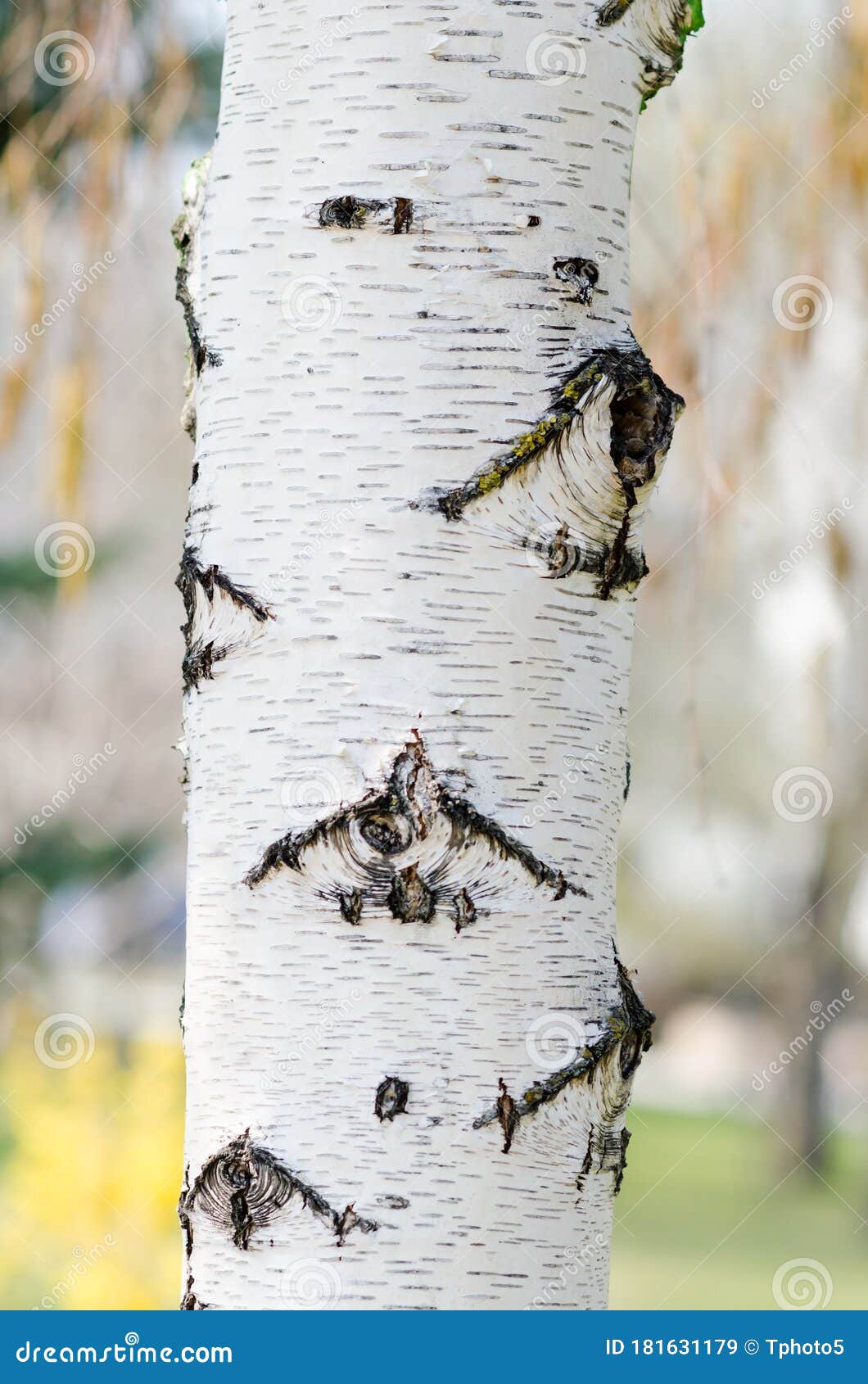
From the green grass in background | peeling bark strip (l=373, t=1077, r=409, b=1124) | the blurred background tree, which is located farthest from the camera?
the green grass in background

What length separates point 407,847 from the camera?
542mm

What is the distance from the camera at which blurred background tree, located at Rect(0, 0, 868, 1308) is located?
3.82ft

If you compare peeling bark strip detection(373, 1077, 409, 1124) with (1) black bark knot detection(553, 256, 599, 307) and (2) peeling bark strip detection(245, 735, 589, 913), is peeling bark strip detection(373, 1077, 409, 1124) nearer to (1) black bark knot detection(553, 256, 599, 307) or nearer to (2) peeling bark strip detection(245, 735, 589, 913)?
(2) peeling bark strip detection(245, 735, 589, 913)

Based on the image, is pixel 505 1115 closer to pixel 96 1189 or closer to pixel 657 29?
pixel 657 29

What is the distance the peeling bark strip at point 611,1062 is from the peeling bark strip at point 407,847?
0.08 meters

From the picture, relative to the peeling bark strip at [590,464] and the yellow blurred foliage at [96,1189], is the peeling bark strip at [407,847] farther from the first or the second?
the yellow blurred foliage at [96,1189]

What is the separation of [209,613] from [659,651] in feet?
20.9

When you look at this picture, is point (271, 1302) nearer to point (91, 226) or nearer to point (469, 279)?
point (469, 279)

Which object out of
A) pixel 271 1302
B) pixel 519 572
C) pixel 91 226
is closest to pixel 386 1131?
pixel 271 1302

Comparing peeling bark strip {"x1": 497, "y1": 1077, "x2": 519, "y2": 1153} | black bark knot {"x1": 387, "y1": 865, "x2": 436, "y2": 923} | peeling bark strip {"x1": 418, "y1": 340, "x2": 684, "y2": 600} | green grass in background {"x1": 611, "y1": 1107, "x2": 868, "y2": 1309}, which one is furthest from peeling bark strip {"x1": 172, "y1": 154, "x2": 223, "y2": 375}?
green grass in background {"x1": 611, "y1": 1107, "x2": 868, "y2": 1309}

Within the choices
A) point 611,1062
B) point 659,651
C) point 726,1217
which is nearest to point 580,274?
point 611,1062

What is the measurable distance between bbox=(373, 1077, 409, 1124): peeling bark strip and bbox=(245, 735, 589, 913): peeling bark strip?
71 millimetres
